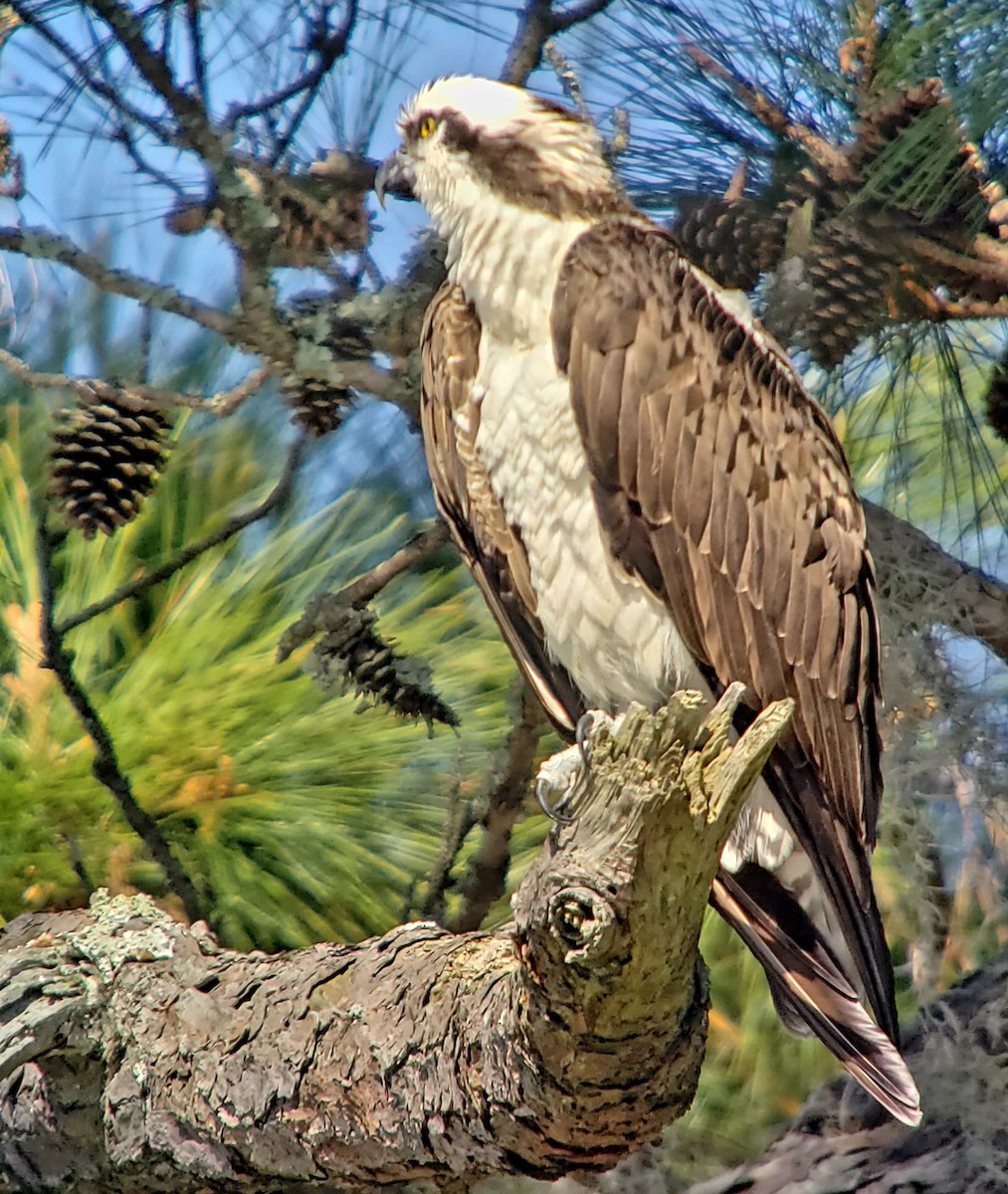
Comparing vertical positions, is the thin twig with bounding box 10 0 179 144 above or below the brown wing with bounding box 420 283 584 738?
above

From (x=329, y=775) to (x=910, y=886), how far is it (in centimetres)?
93

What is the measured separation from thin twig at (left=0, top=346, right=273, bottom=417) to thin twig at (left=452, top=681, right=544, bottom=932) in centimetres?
58

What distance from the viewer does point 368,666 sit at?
6.29ft

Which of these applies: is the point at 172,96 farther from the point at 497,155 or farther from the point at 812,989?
the point at 812,989

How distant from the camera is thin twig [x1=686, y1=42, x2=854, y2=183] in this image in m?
1.97

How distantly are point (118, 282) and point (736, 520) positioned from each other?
86 centimetres

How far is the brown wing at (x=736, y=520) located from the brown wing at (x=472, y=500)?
166 millimetres

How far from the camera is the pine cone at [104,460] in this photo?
184cm

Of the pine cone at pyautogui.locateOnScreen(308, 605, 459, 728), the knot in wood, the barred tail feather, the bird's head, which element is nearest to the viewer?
the knot in wood

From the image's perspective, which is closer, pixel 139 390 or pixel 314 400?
pixel 139 390

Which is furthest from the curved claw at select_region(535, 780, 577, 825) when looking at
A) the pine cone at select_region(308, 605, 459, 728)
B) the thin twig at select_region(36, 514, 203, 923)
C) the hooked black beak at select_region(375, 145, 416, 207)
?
the hooked black beak at select_region(375, 145, 416, 207)

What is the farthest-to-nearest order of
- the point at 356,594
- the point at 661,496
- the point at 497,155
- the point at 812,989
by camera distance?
the point at 356,594 < the point at 497,155 < the point at 661,496 < the point at 812,989

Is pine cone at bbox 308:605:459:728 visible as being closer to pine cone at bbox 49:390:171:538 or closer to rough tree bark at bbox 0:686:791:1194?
pine cone at bbox 49:390:171:538

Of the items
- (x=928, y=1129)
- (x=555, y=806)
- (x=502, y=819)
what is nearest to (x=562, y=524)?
(x=555, y=806)
